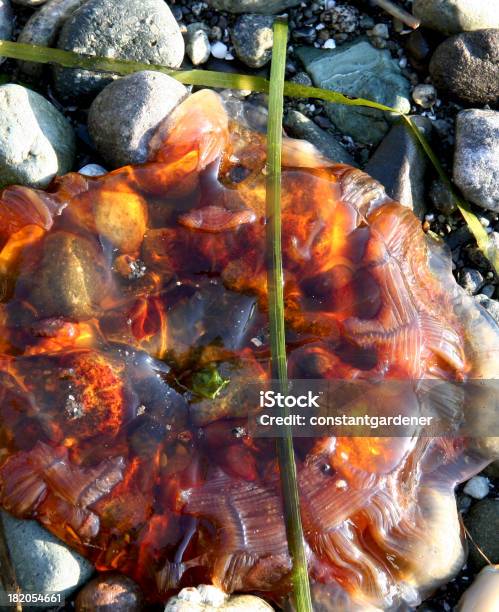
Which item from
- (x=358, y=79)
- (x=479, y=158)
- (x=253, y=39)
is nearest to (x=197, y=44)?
(x=253, y=39)

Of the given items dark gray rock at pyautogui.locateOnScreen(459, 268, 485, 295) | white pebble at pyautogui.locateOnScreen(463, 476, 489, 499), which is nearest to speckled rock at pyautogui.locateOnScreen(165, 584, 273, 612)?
white pebble at pyautogui.locateOnScreen(463, 476, 489, 499)

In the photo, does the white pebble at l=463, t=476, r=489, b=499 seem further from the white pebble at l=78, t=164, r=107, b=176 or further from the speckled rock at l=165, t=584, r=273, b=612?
the white pebble at l=78, t=164, r=107, b=176

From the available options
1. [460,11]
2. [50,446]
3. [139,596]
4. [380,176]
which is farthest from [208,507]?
[460,11]

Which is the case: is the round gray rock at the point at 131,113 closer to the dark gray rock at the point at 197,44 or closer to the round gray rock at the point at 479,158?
the dark gray rock at the point at 197,44

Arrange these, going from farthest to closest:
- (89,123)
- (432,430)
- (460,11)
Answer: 1. (460,11)
2. (89,123)
3. (432,430)

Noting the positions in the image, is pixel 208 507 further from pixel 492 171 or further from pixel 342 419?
pixel 492 171

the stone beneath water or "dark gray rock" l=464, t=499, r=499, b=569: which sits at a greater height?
the stone beneath water

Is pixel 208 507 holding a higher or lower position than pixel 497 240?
lower
